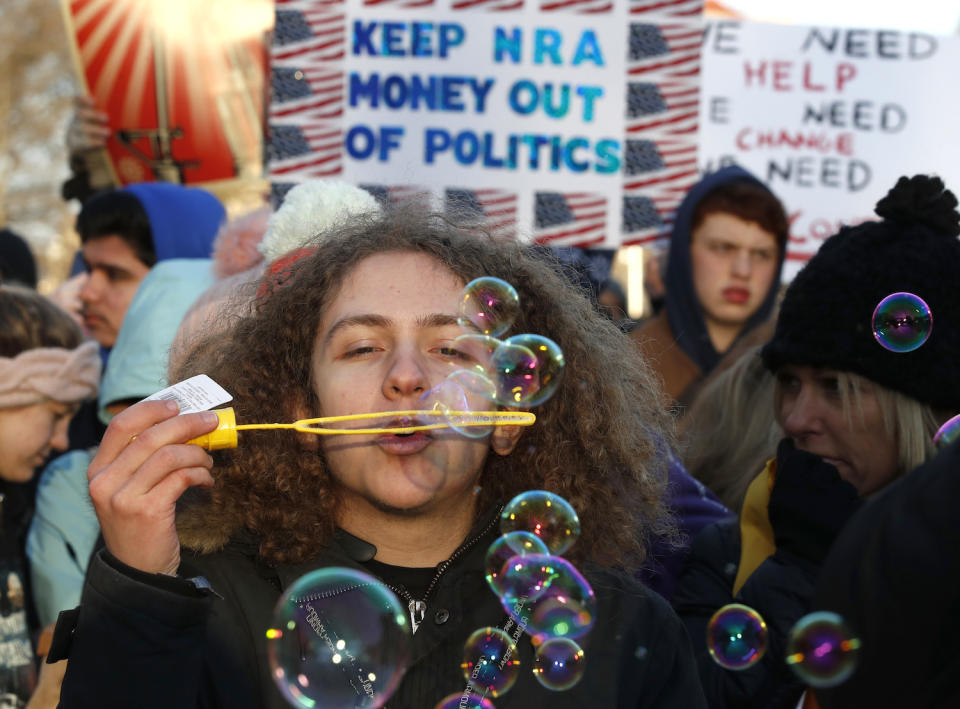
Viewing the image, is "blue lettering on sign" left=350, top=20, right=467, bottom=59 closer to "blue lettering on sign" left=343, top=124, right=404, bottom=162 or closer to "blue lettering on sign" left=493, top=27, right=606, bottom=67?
"blue lettering on sign" left=493, top=27, right=606, bottom=67

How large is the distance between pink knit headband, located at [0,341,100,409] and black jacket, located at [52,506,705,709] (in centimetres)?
164

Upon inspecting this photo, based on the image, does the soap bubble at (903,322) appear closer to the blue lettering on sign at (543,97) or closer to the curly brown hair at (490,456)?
the curly brown hair at (490,456)

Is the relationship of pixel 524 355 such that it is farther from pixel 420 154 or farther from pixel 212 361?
pixel 420 154

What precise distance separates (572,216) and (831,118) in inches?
56.4

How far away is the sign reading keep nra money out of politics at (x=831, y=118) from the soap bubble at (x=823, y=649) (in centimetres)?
368

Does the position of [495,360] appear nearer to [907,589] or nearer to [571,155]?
[907,589]

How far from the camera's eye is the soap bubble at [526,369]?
2141 mm

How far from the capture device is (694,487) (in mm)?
2904

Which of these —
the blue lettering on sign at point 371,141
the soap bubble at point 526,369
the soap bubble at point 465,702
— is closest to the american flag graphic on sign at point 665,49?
the blue lettering on sign at point 371,141

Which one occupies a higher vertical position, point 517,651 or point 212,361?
point 212,361

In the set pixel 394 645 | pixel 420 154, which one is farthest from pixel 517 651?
pixel 420 154

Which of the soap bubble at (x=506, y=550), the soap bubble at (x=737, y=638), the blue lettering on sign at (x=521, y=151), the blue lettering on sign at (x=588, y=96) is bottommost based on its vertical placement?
the soap bubble at (x=737, y=638)

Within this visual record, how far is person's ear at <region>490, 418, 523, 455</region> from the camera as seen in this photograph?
222cm

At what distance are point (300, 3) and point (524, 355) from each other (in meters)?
2.98
